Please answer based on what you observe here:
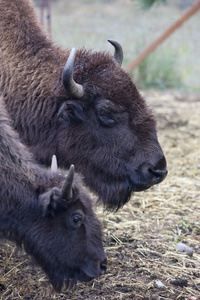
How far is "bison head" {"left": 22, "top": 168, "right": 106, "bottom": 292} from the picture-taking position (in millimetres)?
3395

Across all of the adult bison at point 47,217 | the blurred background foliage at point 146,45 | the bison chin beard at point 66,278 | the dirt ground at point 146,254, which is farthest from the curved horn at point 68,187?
the blurred background foliage at point 146,45

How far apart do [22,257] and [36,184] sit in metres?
1.31

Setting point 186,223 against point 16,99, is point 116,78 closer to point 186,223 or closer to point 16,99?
point 16,99

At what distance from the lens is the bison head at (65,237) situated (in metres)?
A: 3.39

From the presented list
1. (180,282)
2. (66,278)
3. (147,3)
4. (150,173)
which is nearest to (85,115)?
(150,173)

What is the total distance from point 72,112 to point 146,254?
1519 millimetres

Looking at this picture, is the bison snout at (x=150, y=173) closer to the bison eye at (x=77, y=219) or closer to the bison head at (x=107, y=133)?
the bison head at (x=107, y=133)

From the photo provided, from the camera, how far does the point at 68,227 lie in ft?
11.3

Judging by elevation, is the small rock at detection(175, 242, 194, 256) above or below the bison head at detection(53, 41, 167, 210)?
below

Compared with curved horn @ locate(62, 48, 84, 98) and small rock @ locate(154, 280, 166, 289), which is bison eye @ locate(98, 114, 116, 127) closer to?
curved horn @ locate(62, 48, 84, 98)

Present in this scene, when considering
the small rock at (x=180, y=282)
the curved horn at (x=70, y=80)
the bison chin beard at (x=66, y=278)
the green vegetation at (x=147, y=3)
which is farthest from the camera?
the green vegetation at (x=147, y=3)

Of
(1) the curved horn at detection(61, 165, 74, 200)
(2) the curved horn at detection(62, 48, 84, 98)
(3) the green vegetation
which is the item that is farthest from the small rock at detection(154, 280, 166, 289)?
(3) the green vegetation

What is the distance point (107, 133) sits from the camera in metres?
4.46

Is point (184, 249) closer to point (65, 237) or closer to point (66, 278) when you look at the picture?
point (66, 278)
